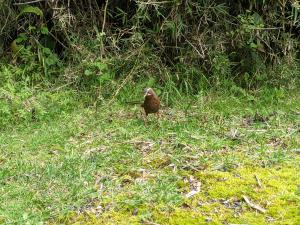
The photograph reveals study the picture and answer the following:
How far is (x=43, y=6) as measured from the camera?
671 centimetres

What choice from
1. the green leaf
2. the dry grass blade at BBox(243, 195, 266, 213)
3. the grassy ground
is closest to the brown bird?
the grassy ground

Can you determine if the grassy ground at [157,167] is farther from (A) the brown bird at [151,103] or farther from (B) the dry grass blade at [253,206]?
(A) the brown bird at [151,103]

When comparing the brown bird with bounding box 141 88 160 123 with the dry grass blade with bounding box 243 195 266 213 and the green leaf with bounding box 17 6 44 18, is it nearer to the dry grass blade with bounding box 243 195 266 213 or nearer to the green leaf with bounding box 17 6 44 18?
the dry grass blade with bounding box 243 195 266 213

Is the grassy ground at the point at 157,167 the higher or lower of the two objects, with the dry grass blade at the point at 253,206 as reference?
lower

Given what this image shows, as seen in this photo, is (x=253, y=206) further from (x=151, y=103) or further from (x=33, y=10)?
(x=33, y=10)

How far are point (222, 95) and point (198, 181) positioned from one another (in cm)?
268

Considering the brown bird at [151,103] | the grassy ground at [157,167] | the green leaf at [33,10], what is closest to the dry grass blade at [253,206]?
the grassy ground at [157,167]

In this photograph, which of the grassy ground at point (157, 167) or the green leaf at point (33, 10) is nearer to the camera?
the grassy ground at point (157, 167)

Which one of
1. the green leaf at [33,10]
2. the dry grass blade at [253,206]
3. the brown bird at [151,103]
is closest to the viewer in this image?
the dry grass blade at [253,206]

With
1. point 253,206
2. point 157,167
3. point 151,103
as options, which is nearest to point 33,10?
point 151,103

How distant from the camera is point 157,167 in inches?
147

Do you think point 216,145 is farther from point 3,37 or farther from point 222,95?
point 3,37

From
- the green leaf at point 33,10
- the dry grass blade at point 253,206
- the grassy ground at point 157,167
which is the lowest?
the grassy ground at point 157,167

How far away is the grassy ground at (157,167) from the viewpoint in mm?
3045
